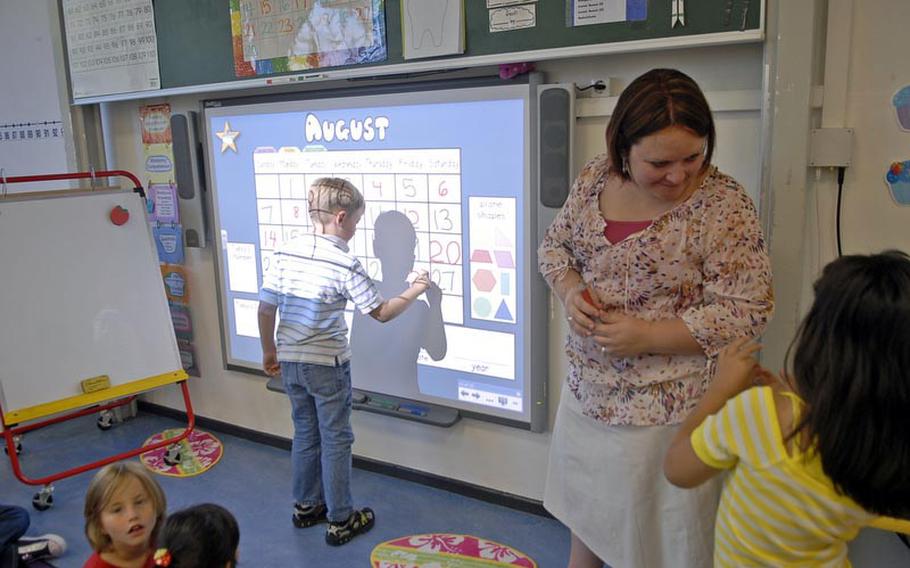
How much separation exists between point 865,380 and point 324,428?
180 cm

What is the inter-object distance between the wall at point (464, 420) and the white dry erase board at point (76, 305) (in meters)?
0.34

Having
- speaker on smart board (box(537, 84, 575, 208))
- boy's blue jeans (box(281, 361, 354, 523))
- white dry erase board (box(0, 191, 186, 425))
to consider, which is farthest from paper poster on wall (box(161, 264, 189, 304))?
speaker on smart board (box(537, 84, 575, 208))

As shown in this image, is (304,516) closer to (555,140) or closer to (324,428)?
(324,428)

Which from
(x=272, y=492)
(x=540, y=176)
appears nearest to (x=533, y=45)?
(x=540, y=176)

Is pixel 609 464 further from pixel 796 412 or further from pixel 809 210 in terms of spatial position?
pixel 809 210

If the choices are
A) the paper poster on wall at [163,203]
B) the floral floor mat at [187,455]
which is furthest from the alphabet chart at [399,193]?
the floral floor mat at [187,455]

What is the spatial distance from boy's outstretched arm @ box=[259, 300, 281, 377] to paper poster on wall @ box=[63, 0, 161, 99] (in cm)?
126

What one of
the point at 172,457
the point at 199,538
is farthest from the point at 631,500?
the point at 172,457

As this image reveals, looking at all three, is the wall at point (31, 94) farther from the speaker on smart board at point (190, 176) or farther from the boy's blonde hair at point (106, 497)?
the boy's blonde hair at point (106, 497)

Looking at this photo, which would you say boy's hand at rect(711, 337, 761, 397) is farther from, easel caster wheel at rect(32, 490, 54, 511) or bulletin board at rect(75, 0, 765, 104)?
easel caster wheel at rect(32, 490, 54, 511)

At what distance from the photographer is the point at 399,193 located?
2594mm

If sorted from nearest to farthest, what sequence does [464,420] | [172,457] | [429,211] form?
[429,211] → [464,420] → [172,457]

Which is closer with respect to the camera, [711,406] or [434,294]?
[711,406]

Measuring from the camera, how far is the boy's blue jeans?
93.5 inches
